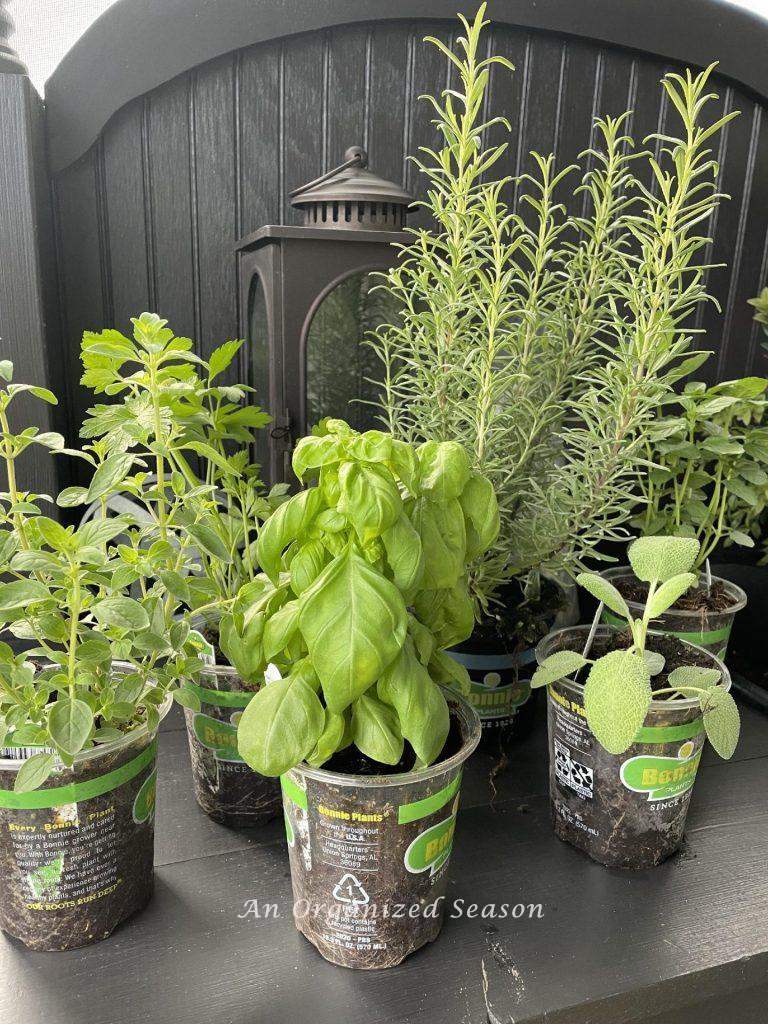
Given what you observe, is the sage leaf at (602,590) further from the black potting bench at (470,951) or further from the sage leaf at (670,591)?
the black potting bench at (470,951)

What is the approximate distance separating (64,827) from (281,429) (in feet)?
1.53

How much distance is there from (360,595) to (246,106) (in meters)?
0.87

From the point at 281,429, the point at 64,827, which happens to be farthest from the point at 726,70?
the point at 64,827

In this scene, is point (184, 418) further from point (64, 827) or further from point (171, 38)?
point (171, 38)

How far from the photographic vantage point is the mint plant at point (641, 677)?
23.2 inches

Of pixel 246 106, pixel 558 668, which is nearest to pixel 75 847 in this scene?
pixel 558 668

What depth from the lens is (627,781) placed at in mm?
670

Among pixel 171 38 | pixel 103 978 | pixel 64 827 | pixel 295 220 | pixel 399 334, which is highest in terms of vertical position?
pixel 171 38

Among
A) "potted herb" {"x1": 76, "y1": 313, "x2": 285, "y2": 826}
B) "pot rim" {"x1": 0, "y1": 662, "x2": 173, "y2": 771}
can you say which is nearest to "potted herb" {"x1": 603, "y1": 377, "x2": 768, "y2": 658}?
"potted herb" {"x1": 76, "y1": 313, "x2": 285, "y2": 826}

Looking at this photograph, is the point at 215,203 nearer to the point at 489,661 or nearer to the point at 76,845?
the point at 489,661

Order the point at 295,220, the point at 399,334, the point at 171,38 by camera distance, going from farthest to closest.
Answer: the point at 295,220 < the point at 171,38 < the point at 399,334

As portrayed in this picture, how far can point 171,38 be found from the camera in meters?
1.03

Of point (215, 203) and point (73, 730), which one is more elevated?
point (215, 203)

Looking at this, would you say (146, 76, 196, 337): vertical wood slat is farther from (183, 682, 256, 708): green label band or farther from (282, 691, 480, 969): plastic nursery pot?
(282, 691, 480, 969): plastic nursery pot
